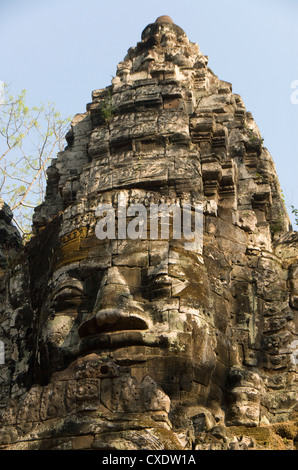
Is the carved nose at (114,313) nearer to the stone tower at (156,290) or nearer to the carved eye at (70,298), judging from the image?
the stone tower at (156,290)

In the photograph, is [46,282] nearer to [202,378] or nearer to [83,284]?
[83,284]

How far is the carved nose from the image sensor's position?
13414 millimetres

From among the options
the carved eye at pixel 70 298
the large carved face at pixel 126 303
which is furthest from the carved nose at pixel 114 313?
the carved eye at pixel 70 298

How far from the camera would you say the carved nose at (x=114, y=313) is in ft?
44.0

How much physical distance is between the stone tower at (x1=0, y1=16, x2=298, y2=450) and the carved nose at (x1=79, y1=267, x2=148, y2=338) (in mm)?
21

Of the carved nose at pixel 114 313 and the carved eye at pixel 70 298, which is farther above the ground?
the carved eye at pixel 70 298

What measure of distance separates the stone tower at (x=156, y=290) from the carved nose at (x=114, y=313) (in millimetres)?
21

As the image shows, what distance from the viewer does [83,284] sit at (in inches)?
567

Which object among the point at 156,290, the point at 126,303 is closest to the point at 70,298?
the point at 126,303

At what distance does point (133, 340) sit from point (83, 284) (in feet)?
4.93

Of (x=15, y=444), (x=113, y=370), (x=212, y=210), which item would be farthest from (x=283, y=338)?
(x=15, y=444)

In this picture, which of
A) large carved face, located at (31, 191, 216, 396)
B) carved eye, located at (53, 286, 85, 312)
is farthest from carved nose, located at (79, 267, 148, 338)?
carved eye, located at (53, 286, 85, 312)

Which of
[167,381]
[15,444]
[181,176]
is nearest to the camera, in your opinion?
[15,444]

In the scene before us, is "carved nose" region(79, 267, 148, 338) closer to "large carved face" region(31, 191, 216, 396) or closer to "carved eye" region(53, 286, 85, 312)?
"large carved face" region(31, 191, 216, 396)
